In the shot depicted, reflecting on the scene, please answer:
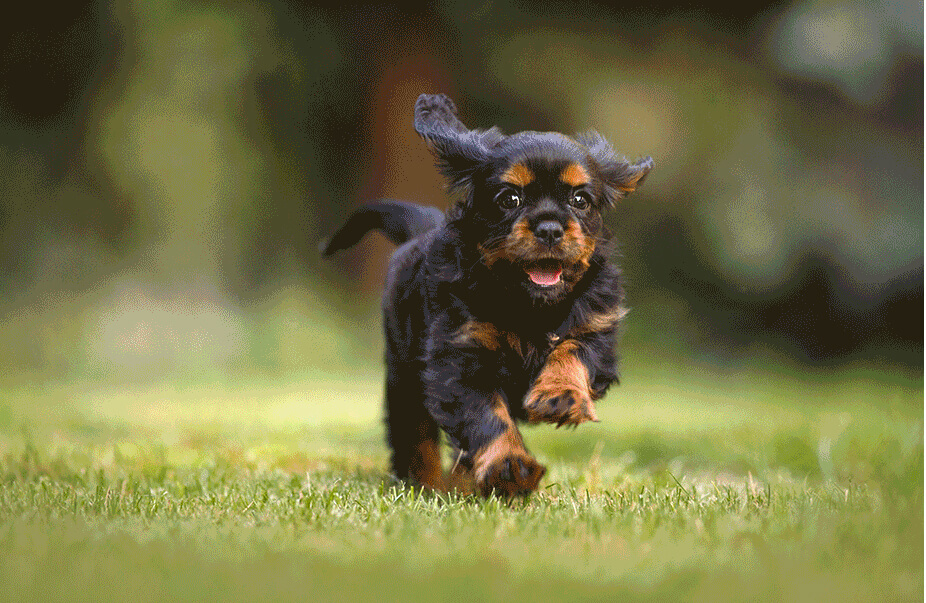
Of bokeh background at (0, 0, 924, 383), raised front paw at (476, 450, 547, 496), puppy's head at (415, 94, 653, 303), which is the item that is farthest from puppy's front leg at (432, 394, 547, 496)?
bokeh background at (0, 0, 924, 383)

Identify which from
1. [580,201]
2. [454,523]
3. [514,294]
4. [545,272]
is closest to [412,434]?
[514,294]

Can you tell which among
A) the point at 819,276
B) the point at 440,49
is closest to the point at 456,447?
the point at 819,276

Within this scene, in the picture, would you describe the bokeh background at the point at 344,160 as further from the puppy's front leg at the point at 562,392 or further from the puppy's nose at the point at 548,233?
the puppy's nose at the point at 548,233

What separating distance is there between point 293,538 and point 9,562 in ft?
1.82

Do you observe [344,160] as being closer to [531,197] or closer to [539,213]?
[531,197]

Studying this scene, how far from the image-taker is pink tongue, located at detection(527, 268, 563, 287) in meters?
2.57

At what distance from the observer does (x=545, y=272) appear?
2.60m

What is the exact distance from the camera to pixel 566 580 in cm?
153

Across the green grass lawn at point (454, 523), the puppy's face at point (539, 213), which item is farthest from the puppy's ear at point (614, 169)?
the green grass lawn at point (454, 523)

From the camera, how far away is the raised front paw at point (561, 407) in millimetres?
2441

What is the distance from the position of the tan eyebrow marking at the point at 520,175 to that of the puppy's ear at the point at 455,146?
0.19 meters

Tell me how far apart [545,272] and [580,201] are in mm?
275

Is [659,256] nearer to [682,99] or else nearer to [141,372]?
[682,99]

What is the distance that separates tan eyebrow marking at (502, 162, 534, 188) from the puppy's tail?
1.05 metres
